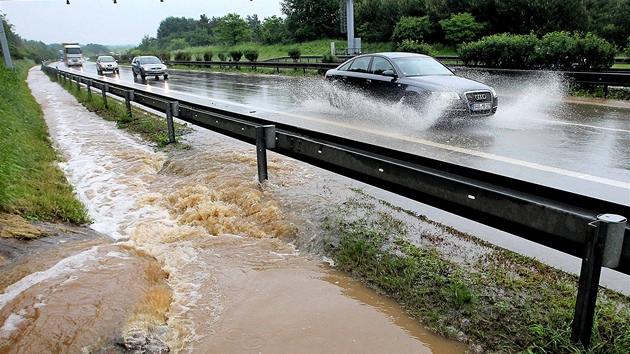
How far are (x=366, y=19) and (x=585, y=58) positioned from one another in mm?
43960

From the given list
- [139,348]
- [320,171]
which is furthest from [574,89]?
[139,348]

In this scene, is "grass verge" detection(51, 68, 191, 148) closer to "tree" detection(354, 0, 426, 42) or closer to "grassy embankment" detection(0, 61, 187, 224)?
"grassy embankment" detection(0, 61, 187, 224)

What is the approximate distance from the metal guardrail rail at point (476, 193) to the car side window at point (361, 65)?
6541mm

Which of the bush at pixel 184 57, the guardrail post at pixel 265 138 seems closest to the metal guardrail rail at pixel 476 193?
the guardrail post at pixel 265 138

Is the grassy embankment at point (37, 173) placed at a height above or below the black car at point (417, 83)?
below

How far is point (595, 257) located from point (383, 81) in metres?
8.84

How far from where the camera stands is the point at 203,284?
405 cm

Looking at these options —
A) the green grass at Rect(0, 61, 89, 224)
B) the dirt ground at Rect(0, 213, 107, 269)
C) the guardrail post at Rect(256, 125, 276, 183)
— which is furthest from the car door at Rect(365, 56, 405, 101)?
the dirt ground at Rect(0, 213, 107, 269)

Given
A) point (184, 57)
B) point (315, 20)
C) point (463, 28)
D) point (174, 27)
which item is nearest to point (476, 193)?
point (463, 28)

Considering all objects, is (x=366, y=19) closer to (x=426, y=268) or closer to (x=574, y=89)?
(x=574, y=89)

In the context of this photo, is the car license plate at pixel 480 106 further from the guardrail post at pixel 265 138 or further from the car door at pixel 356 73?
the guardrail post at pixel 265 138

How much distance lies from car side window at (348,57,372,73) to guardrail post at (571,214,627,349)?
31.8ft

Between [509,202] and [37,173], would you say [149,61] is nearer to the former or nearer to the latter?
[37,173]

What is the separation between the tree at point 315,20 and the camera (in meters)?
69.9
